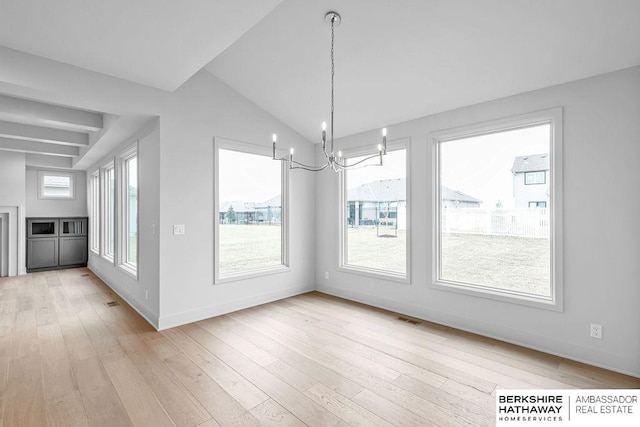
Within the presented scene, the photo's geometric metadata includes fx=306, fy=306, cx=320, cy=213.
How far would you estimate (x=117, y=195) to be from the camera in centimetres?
521

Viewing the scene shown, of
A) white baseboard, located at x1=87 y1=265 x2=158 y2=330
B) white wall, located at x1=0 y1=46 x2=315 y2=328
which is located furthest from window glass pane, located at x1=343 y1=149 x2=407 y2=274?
white baseboard, located at x1=87 y1=265 x2=158 y2=330

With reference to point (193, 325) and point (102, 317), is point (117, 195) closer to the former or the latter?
point (102, 317)

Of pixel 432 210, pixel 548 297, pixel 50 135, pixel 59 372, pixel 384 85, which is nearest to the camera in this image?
pixel 59 372

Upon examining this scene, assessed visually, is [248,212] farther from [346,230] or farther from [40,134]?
[40,134]

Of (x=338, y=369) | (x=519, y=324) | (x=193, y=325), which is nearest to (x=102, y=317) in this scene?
(x=193, y=325)

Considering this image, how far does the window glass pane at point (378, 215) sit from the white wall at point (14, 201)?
7.02 meters

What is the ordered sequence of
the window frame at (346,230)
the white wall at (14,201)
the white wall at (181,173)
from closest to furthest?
1. the white wall at (181,173)
2. the window frame at (346,230)
3. the white wall at (14,201)

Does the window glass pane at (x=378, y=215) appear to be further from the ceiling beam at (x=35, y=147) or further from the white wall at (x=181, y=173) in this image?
the ceiling beam at (x=35, y=147)

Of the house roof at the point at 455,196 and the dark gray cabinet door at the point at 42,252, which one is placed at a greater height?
the house roof at the point at 455,196

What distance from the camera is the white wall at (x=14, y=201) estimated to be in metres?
6.40

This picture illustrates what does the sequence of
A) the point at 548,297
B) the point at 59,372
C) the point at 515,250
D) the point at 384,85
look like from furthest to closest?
the point at 384,85 < the point at 515,250 < the point at 548,297 < the point at 59,372

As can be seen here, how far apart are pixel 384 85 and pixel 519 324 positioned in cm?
302

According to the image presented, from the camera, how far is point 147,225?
12.9 feet

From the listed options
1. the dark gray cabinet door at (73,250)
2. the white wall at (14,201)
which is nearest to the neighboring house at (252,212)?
the white wall at (14,201)
